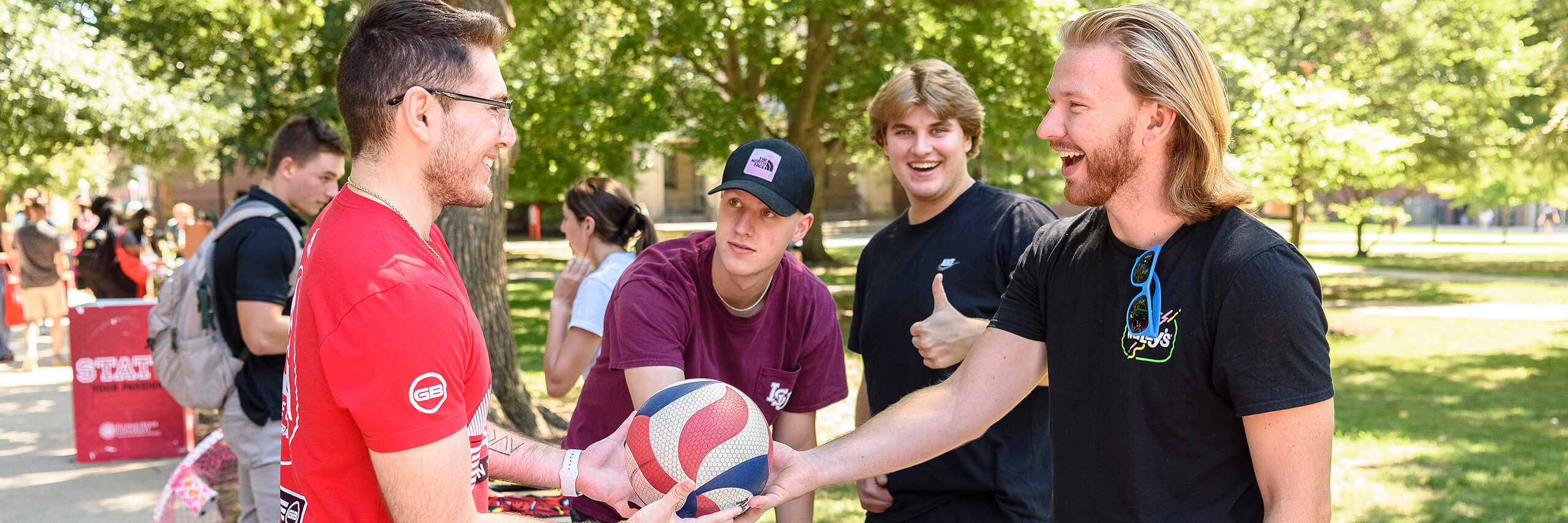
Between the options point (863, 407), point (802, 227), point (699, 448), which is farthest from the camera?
point (863, 407)

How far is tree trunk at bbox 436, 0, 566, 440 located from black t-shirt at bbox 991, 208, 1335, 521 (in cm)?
567

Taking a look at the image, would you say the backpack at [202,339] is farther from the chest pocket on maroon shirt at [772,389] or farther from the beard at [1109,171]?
the beard at [1109,171]

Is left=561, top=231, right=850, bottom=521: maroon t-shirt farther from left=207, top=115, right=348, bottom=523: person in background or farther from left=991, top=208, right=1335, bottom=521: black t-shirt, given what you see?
left=207, top=115, right=348, bottom=523: person in background

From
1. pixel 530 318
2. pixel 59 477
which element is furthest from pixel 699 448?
pixel 530 318

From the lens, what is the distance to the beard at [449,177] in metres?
2.06

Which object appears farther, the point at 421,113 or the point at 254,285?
the point at 254,285

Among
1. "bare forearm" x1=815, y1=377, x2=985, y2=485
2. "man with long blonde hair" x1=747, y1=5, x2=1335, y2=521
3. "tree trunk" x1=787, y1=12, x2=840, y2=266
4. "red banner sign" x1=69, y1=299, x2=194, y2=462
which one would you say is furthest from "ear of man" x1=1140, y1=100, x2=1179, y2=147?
"tree trunk" x1=787, y1=12, x2=840, y2=266

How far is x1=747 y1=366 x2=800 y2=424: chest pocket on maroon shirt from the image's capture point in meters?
3.11

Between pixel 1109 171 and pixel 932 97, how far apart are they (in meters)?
1.41

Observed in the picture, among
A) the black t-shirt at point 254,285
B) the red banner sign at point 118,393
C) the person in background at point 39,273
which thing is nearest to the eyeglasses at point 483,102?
the black t-shirt at point 254,285

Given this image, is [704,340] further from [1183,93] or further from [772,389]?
[1183,93]

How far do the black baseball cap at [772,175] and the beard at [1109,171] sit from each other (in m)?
0.90

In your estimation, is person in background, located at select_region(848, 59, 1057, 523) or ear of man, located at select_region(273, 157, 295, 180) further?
ear of man, located at select_region(273, 157, 295, 180)

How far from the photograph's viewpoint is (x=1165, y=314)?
2.18 m
